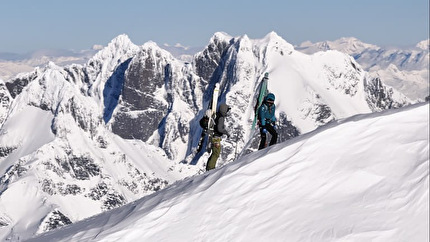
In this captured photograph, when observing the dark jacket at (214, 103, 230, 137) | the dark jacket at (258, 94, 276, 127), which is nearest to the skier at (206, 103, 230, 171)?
the dark jacket at (214, 103, 230, 137)

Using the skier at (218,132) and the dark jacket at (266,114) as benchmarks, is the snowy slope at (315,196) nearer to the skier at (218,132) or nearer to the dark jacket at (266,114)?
the skier at (218,132)

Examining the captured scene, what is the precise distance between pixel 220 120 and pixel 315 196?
9041mm

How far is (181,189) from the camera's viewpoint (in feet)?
50.2

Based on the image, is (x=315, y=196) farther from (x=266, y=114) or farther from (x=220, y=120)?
(x=266, y=114)

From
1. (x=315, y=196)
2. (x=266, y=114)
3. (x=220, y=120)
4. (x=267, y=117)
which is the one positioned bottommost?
(x=315, y=196)

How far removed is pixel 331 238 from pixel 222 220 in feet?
8.03

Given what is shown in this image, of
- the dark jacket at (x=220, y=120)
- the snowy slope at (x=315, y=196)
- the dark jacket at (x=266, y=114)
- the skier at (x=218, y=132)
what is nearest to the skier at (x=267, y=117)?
the dark jacket at (x=266, y=114)

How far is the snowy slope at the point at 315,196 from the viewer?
11.4 metres

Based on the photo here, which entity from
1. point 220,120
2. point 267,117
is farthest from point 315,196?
point 267,117

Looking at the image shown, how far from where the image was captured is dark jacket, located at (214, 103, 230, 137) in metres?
21.1

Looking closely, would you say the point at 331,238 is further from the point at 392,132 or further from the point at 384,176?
the point at 392,132

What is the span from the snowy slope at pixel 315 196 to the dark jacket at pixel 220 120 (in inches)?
239

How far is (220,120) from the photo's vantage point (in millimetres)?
21312

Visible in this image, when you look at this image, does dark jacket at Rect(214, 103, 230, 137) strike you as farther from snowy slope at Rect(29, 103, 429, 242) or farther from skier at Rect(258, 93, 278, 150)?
snowy slope at Rect(29, 103, 429, 242)
